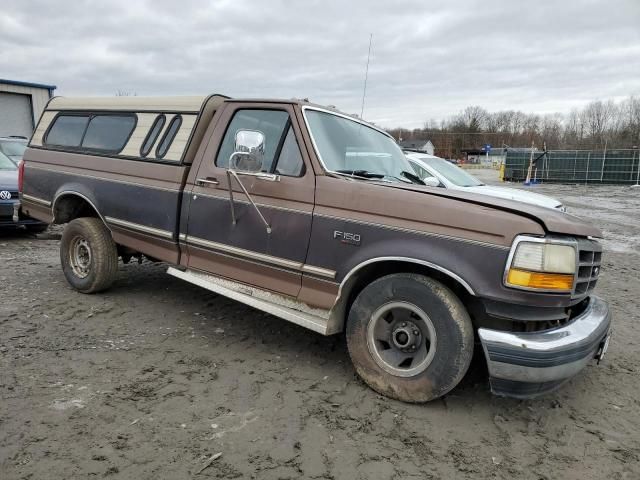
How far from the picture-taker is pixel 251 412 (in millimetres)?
3039

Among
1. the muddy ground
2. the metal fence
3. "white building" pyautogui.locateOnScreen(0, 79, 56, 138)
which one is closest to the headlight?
the muddy ground

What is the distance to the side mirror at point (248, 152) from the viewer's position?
3.43 m

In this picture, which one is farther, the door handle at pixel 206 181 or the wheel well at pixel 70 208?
the wheel well at pixel 70 208

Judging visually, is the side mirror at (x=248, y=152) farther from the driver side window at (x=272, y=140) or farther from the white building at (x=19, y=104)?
the white building at (x=19, y=104)

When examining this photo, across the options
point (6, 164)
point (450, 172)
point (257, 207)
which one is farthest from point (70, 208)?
point (450, 172)

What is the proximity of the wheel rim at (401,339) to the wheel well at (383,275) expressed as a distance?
0.85 ft

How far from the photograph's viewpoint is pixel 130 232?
4.70 m

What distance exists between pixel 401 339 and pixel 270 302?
3.64 ft

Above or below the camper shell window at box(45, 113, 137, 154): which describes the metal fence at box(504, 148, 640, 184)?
above

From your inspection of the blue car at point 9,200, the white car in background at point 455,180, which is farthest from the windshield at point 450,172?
the blue car at point 9,200

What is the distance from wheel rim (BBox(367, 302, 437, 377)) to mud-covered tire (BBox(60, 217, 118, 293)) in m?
3.07

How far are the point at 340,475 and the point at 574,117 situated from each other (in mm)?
94061

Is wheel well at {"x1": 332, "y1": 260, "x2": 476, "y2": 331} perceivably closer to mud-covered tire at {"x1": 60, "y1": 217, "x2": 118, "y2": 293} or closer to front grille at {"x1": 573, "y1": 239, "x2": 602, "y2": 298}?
front grille at {"x1": 573, "y1": 239, "x2": 602, "y2": 298}

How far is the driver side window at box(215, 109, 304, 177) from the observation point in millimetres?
3691
